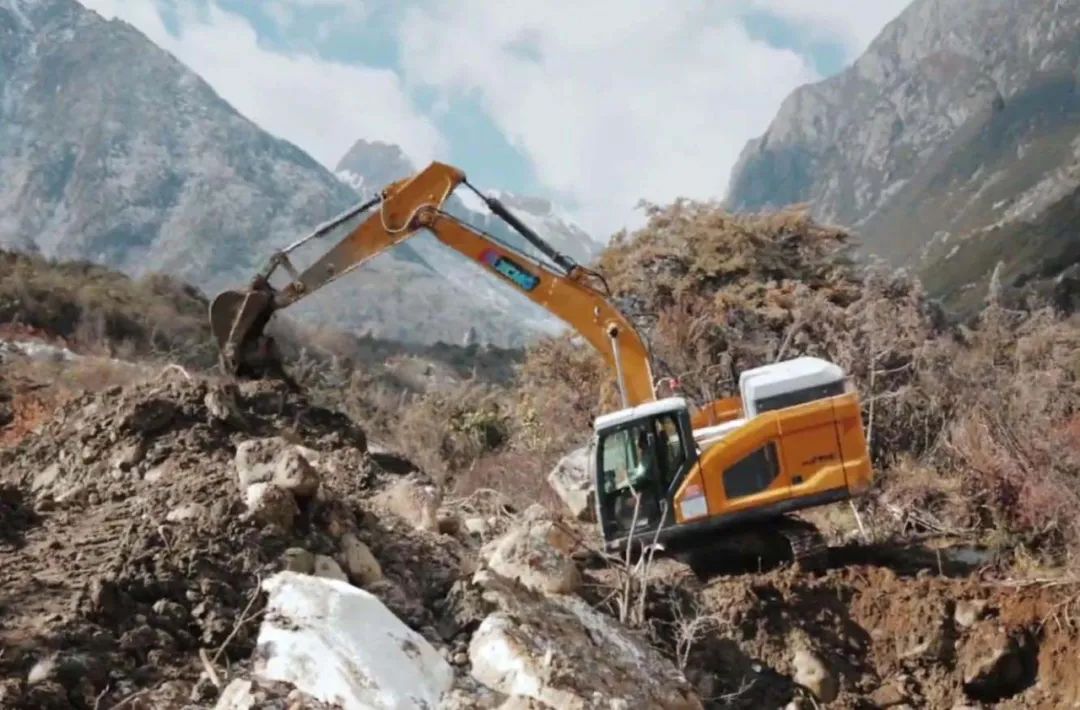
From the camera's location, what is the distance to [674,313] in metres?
16.0

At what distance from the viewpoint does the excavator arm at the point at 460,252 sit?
925 centimetres

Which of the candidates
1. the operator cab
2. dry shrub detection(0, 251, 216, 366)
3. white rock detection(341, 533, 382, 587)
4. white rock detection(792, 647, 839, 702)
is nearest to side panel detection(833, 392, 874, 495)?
the operator cab

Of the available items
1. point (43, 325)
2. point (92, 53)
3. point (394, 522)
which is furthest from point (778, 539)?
point (92, 53)

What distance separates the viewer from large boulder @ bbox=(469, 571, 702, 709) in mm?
5055

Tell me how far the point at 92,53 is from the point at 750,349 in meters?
156

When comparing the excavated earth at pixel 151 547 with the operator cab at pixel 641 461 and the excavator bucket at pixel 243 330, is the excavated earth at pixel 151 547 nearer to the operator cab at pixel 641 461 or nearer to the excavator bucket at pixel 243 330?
the excavator bucket at pixel 243 330

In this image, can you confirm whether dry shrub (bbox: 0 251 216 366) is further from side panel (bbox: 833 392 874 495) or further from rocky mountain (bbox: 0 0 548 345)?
rocky mountain (bbox: 0 0 548 345)

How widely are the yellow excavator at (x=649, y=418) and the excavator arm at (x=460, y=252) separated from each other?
0.01 meters

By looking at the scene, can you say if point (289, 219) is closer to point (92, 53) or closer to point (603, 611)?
point (92, 53)

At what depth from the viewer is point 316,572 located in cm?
559

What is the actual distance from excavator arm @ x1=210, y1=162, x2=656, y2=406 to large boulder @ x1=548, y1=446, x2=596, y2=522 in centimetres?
202

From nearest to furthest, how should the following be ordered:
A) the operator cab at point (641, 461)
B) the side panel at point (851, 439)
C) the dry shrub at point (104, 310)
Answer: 1. the side panel at point (851, 439)
2. the operator cab at point (641, 461)
3. the dry shrub at point (104, 310)

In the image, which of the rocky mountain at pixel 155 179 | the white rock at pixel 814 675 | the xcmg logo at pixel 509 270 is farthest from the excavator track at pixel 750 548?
the rocky mountain at pixel 155 179

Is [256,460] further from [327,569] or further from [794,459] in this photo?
[794,459]
